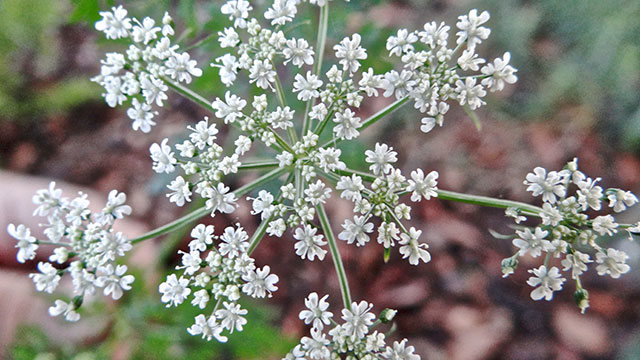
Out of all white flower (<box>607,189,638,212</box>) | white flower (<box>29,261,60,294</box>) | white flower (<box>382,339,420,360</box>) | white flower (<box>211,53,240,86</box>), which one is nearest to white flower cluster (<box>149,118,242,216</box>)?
white flower (<box>211,53,240,86</box>)

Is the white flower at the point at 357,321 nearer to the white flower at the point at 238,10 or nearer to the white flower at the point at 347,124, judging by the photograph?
the white flower at the point at 347,124

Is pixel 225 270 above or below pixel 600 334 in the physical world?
above

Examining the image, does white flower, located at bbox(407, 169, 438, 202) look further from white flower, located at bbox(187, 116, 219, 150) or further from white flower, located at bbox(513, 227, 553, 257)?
white flower, located at bbox(187, 116, 219, 150)

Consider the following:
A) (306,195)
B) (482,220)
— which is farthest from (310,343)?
(482,220)


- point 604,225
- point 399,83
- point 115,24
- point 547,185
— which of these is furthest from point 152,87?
point 604,225

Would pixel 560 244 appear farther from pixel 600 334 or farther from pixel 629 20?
pixel 629 20

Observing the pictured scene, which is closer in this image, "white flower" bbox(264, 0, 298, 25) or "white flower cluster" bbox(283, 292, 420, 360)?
"white flower cluster" bbox(283, 292, 420, 360)
